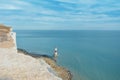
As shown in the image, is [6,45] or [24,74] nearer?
[24,74]

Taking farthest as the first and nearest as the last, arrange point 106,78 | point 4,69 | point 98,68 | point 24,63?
point 98,68
point 106,78
point 24,63
point 4,69

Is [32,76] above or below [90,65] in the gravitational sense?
above

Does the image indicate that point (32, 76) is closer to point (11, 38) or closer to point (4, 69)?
point (4, 69)

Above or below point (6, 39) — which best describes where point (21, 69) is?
above

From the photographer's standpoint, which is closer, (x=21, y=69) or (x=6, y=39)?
(x=21, y=69)

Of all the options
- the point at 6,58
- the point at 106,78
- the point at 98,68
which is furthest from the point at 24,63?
the point at 98,68

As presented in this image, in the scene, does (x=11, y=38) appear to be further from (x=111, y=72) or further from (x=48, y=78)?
(x=111, y=72)

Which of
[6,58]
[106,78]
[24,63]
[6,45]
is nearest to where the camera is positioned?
[24,63]

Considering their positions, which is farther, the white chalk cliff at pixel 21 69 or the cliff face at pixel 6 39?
the cliff face at pixel 6 39

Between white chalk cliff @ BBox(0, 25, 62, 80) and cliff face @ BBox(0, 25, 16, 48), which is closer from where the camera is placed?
white chalk cliff @ BBox(0, 25, 62, 80)
